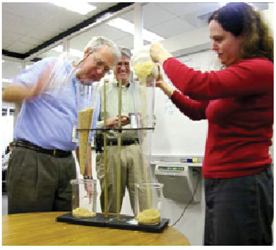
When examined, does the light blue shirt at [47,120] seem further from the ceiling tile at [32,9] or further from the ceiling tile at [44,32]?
the ceiling tile at [44,32]

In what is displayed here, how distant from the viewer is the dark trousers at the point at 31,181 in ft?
4.61

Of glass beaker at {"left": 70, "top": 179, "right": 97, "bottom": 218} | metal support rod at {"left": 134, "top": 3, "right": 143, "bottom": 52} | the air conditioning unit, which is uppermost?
metal support rod at {"left": 134, "top": 3, "right": 143, "bottom": 52}

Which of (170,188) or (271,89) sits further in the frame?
(170,188)

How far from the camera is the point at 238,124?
3.11ft

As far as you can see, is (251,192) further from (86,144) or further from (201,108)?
(86,144)

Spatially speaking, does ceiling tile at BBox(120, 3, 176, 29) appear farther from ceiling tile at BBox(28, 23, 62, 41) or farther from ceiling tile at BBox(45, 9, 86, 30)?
ceiling tile at BBox(28, 23, 62, 41)

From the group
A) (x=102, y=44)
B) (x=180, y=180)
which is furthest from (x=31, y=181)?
(x=180, y=180)

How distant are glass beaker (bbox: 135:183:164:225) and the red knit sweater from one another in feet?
0.67

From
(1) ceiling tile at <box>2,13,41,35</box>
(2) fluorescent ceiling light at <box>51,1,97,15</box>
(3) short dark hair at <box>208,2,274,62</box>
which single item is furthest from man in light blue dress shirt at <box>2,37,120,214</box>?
(1) ceiling tile at <box>2,13,41,35</box>

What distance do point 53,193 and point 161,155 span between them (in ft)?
5.01

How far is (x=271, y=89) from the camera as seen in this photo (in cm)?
92

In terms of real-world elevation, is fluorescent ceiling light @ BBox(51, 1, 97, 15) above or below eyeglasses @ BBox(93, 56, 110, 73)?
above

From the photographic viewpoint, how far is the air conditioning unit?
8.35 feet

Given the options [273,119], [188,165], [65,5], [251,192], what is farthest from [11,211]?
[65,5]
